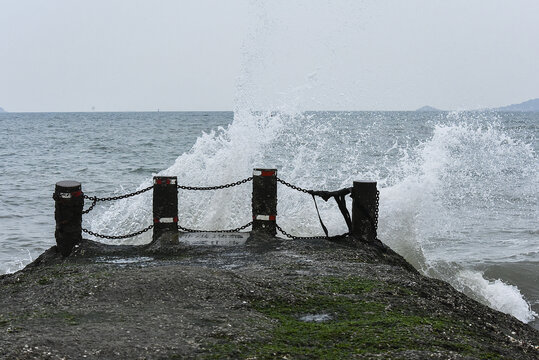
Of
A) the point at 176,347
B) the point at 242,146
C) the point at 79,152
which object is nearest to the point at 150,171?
the point at 79,152

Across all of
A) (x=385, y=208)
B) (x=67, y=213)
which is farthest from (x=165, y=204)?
(x=385, y=208)

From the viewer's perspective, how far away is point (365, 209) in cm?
858

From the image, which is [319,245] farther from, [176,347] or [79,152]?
[79,152]

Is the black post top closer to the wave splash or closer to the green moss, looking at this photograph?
the green moss

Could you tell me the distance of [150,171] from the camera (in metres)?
26.0

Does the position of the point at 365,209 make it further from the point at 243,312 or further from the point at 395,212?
the point at 243,312

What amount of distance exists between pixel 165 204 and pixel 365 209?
291 centimetres

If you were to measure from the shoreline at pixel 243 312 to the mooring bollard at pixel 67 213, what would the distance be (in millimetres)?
405

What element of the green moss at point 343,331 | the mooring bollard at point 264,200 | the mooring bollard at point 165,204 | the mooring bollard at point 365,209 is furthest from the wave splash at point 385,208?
the green moss at point 343,331

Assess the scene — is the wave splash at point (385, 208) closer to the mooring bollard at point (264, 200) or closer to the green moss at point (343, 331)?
the mooring bollard at point (264, 200)

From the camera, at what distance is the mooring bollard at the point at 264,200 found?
8727 mm

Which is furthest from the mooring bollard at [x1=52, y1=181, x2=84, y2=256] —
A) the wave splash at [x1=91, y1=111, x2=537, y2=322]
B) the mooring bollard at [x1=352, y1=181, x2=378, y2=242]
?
the wave splash at [x1=91, y1=111, x2=537, y2=322]

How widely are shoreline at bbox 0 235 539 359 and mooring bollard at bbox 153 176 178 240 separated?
43.0 inches

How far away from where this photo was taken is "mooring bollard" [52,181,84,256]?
7.80 m
